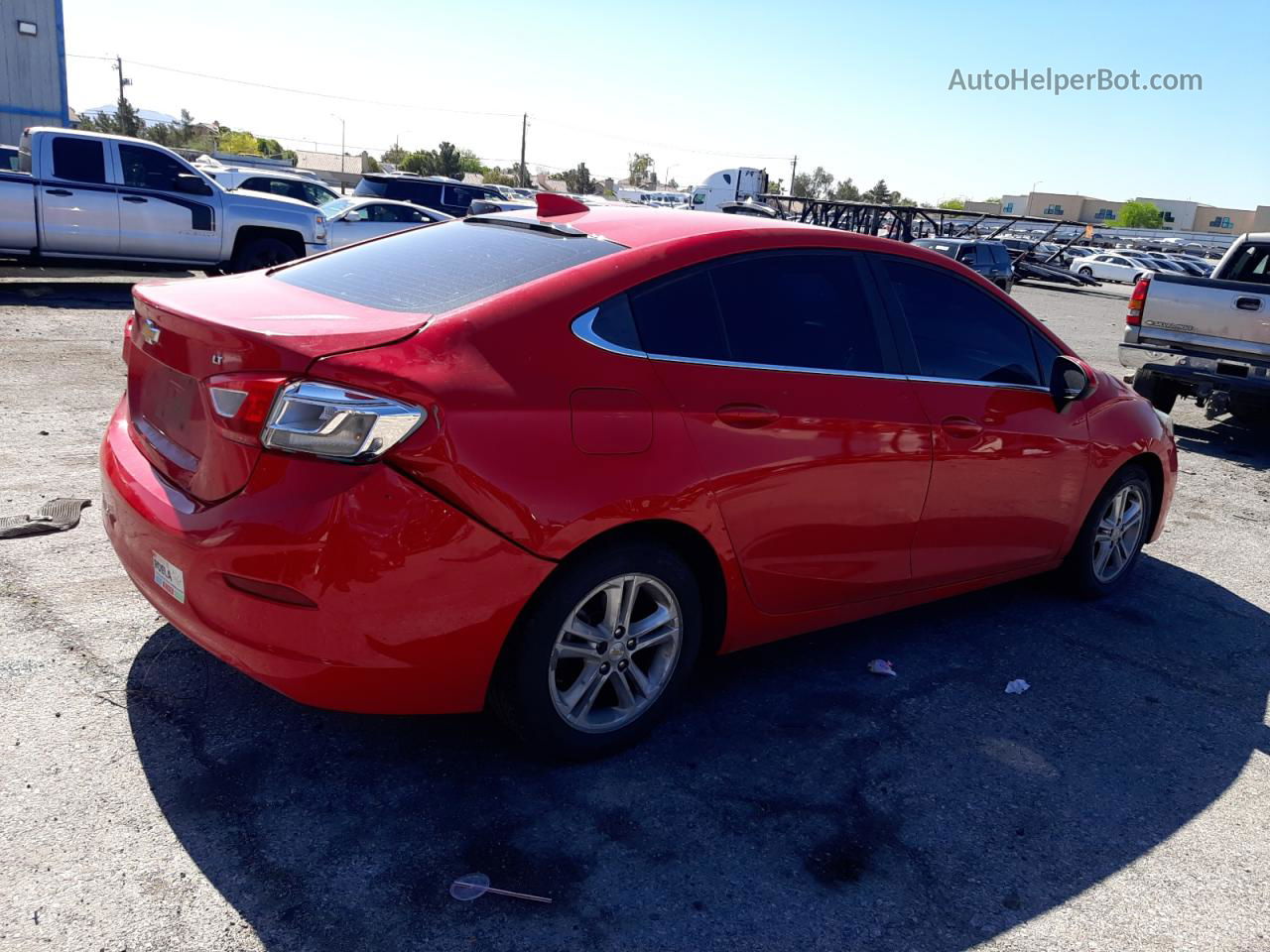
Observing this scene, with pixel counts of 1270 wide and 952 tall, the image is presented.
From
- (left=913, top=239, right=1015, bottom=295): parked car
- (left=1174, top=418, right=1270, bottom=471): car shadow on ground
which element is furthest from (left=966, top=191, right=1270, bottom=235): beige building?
(left=1174, top=418, right=1270, bottom=471): car shadow on ground

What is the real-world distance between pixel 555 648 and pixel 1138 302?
8829 millimetres

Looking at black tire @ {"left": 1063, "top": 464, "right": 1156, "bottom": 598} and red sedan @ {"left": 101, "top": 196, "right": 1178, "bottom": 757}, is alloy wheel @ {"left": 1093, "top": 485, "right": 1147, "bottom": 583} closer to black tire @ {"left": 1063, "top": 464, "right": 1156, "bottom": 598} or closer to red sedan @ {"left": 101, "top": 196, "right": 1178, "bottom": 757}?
black tire @ {"left": 1063, "top": 464, "right": 1156, "bottom": 598}

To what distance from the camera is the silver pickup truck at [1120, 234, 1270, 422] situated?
9.16 metres

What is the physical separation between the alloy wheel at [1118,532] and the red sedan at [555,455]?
3.52ft

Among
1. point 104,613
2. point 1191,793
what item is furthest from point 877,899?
point 104,613

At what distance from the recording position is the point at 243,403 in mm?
2797

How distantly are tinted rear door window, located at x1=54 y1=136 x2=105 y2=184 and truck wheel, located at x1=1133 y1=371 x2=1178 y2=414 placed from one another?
12170mm

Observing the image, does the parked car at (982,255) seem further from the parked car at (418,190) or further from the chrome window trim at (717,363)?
the chrome window trim at (717,363)

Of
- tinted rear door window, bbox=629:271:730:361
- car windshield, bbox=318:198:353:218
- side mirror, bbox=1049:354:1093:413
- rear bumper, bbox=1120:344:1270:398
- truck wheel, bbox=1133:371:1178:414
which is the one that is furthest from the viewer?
car windshield, bbox=318:198:353:218

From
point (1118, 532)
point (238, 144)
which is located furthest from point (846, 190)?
point (1118, 532)

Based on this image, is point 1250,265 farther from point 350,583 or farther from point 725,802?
point 350,583

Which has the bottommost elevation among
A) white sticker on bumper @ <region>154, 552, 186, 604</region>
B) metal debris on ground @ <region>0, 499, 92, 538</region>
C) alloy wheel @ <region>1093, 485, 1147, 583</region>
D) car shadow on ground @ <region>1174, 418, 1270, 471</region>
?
car shadow on ground @ <region>1174, 418, 1270, 471</region>

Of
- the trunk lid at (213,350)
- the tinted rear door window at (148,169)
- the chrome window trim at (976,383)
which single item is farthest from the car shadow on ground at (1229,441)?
the tinted rear door window at (148,169)

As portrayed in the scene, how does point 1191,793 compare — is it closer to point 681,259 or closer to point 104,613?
point 681,259
